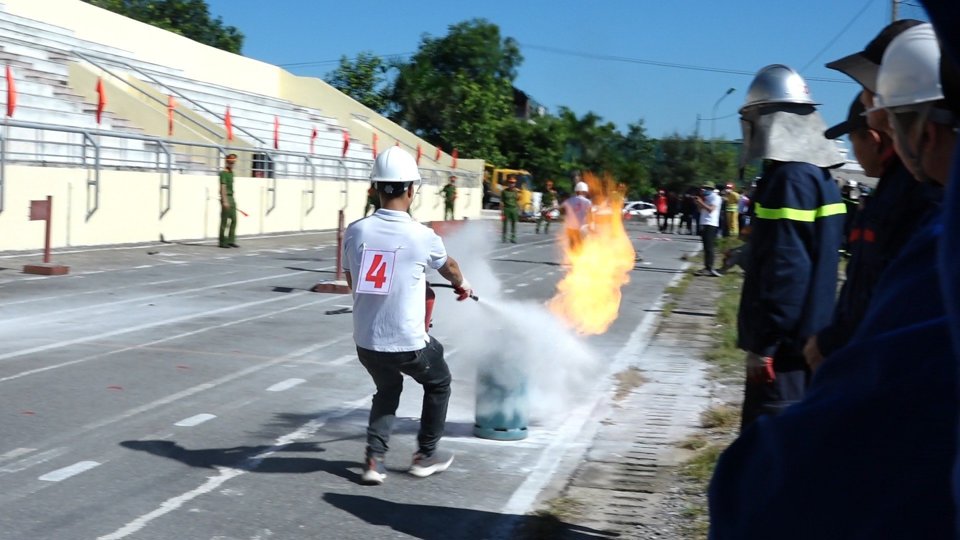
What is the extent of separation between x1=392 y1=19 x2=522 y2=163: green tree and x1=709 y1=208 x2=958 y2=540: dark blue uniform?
7403cm

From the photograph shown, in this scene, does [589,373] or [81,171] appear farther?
[81,171]

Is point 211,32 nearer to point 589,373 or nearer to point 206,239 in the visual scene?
point 206,239

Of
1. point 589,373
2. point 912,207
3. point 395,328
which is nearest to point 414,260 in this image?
point 395,328

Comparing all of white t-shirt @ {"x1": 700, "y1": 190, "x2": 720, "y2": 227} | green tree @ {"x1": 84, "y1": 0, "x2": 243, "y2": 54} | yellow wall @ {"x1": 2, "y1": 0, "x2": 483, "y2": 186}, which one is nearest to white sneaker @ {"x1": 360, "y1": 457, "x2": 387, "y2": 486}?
white t-shirt @ {"x1": 700, "y1": 190, "x2": 720, "y2": 227}

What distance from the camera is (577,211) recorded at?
1933cm

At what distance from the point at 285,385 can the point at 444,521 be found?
386 centimetres

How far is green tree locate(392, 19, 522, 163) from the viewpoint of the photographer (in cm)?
7575

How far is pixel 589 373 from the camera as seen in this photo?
1071 centimetres

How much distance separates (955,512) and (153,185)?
26.0 meters

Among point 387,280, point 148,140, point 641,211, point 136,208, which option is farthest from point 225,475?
point 641,211

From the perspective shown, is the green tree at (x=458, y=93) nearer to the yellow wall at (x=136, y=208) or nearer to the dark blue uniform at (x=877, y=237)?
the yellow wall at (x=136, y=208)

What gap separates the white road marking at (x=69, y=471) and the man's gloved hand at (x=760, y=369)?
12.6 feet

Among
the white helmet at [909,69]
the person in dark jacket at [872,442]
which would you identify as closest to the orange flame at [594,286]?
the white helmet at [909,69]

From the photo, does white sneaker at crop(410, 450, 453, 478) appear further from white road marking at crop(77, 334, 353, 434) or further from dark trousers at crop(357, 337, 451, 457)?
white road marking at crop(77, 334, 353, 434)
